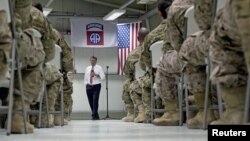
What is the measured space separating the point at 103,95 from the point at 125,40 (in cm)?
180

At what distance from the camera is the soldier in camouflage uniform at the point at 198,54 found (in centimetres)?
311

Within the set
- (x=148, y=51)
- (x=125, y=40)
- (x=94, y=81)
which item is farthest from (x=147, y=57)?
(x=125, y=40)

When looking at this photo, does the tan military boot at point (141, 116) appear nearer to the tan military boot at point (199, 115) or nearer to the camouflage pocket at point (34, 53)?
the tan military boot at point (199, 115)

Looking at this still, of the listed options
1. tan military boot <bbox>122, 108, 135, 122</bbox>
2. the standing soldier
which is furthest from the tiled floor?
tan military boot <bbox>122, 108, 135, 122</bbox>

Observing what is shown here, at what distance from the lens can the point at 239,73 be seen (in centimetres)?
210

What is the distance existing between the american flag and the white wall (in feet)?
1.36

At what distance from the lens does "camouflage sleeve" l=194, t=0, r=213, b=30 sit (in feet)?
10.1

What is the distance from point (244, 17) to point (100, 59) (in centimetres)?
1483

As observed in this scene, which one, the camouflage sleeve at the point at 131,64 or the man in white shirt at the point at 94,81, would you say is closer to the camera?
the camouflage sleeve at the point at 131,64

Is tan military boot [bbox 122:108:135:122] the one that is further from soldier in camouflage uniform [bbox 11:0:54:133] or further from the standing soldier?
soldier in camouflage uniform [bbox 11:0:54:133]

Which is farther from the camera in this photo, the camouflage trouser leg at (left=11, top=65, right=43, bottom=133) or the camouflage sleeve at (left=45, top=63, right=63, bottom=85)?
the camouflage sleeve at (left=45, top=63, right=63, bottom=85)

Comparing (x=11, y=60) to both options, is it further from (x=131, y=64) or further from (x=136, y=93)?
(x=131, y=64)

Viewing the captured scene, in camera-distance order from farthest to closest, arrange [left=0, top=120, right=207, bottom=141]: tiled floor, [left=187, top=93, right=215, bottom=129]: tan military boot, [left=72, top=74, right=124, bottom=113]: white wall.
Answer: [left=72, top=74, right=124, bottom=113]: white wall → [left=187, top=93, right=215, bottom=129]: tan military boot → [left=0, top=120, right=207, bottom=141]: tiled floor

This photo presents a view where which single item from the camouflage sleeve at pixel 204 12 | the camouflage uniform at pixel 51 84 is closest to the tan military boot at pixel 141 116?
the camouflage uniform at pixel 51 84
